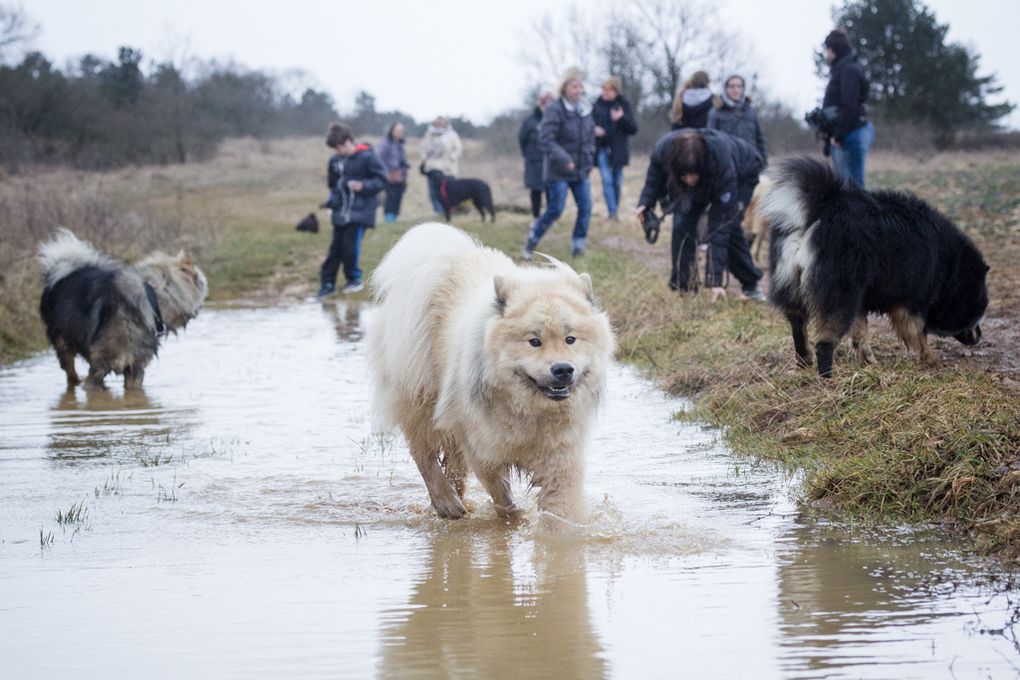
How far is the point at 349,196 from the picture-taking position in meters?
A: 14.2

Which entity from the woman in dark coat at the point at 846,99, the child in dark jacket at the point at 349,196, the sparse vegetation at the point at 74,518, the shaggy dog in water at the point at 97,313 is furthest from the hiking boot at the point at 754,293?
the sparse vegetation at the point at 74,518

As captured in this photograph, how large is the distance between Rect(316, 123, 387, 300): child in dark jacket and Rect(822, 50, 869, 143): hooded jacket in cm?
603

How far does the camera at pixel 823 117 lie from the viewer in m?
10.6

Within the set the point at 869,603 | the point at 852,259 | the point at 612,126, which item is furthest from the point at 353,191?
the point at 869,603

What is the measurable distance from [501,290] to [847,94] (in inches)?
280

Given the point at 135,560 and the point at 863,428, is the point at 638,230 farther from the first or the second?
the point at 135,560

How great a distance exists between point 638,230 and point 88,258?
1109 centimetres

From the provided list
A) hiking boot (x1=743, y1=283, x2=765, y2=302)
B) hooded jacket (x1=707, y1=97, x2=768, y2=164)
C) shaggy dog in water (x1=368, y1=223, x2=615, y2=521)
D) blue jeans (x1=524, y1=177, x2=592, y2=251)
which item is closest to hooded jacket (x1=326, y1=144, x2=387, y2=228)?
blue jeans (x1=524, y1=177, x2=592, y2=251)

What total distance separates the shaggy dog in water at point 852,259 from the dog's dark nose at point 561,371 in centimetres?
245

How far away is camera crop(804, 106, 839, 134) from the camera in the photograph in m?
10.6

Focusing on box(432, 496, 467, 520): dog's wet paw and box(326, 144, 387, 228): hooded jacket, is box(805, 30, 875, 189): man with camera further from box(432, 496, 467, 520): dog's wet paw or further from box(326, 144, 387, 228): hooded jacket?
box(432, 496, 467, 520): dog's wet paw

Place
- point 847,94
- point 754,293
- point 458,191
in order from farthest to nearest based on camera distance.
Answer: point 458,191
point 847,94
point 754,293

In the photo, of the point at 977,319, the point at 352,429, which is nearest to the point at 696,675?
the point at 352,429

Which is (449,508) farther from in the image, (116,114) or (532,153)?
(116,114)
